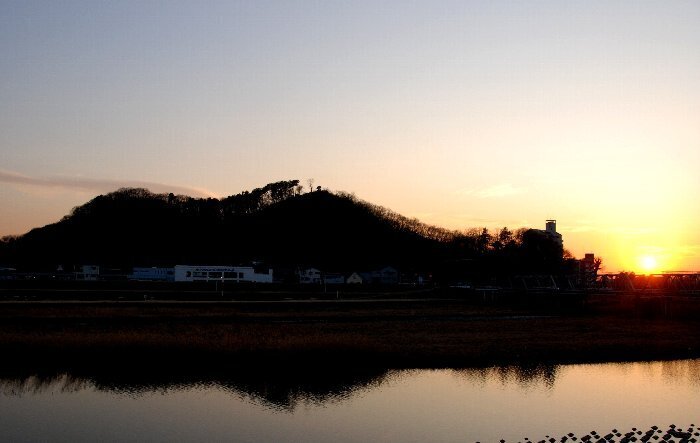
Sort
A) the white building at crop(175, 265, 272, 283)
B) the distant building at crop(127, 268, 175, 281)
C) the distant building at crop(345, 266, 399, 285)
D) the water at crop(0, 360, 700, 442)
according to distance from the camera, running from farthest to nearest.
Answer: the distant building at crop(345, 266, 399, 285) < the distant building at crop(127, 268, 175, 281) < the white building at crop(175, 265, 272, 283) < the water at crop(0, 360, 700, 442)

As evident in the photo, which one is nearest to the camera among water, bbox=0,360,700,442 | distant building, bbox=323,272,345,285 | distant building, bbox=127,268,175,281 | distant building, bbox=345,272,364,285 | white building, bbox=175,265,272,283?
water, bbox=0,360,700,442

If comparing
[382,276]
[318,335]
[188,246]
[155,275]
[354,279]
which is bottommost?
[318,335]

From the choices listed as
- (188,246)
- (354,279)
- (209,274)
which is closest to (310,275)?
(354,279)

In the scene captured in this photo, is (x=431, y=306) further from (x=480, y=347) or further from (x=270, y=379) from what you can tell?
(x=270, y=379)

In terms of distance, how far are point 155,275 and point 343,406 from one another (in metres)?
115

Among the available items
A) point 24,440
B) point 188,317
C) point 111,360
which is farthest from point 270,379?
point 188,317

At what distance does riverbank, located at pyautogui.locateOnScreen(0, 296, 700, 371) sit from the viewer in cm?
4016

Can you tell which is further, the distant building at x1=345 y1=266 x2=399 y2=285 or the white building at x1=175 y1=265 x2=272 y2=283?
the distant building at x1=345 y1=266 x2=399 y2=285

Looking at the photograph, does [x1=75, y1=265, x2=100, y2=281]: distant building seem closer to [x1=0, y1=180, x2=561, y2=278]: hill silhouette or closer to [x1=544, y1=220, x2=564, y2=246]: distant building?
[x1=0, y1=180, x2=561, y2=278]: hill silhouette

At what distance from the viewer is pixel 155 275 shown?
136250mm

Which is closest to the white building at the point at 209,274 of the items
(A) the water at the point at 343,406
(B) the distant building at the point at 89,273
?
(B) the distant building at the point at 89,273

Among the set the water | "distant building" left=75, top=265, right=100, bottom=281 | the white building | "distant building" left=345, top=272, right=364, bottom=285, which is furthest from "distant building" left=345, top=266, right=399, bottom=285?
the water

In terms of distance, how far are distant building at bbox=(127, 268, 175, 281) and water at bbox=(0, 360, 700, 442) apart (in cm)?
10394

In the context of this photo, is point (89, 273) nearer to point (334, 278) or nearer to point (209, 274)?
point (209, 274)
